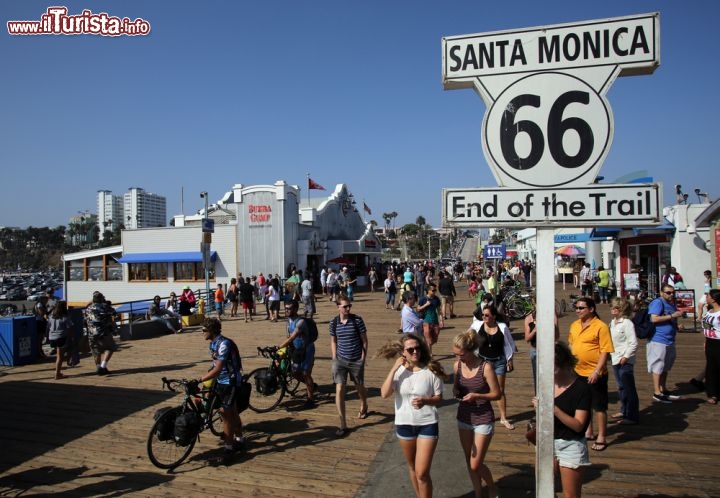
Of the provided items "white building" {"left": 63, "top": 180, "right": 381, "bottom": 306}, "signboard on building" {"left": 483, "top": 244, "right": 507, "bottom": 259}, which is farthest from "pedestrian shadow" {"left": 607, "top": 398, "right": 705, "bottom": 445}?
"white building" {"left": 63, "top": 180, "right": 381, "bottom": 306}

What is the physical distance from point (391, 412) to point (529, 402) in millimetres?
2192

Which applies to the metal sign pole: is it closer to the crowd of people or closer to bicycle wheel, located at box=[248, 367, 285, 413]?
the crowd of people

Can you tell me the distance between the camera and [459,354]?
13.9 feet

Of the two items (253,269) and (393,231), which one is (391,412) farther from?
(393,231)

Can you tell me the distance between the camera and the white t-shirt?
4.03 m

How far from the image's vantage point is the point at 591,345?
5.33 metres

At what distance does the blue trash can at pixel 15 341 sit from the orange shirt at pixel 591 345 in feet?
40.5

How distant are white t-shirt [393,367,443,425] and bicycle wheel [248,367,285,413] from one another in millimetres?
3251

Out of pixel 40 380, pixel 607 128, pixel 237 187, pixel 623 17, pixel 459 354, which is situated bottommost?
pixel 40 380

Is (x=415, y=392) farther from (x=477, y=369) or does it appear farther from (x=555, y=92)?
(x=555, y=92)

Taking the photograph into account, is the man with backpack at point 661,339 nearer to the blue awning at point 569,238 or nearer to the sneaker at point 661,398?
the sneaker at point 661,398

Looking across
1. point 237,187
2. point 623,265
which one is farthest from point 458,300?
point 237,187

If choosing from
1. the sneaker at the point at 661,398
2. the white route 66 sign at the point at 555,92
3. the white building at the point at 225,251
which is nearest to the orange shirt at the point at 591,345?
the sneaker at the point at 661,398

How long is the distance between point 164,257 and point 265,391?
24470mm
